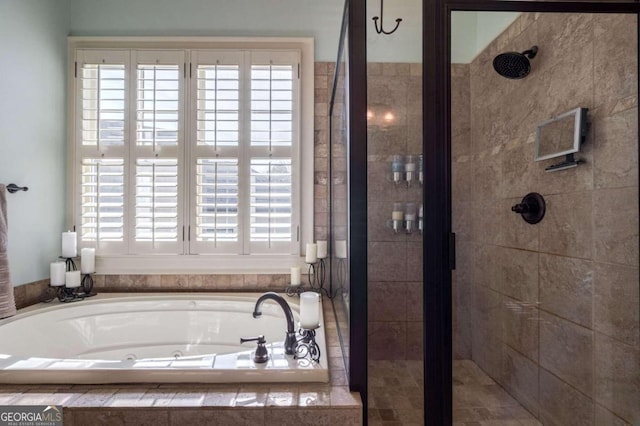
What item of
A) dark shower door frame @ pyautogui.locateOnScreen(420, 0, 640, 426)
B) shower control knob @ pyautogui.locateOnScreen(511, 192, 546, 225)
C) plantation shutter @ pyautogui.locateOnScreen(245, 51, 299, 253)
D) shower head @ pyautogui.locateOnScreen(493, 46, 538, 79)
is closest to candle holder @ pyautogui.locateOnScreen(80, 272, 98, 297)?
plantation shutter @ pyautogui.locateOnScreen(245, 51, 299, 253)

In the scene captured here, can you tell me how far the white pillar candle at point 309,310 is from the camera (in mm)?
1271

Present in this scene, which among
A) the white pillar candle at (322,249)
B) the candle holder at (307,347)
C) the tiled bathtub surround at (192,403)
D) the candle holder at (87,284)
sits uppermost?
the white pillar candle at (322,249)

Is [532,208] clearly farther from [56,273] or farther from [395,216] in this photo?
[56,273]

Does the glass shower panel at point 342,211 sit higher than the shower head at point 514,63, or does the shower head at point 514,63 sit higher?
the shower head at point 514,63

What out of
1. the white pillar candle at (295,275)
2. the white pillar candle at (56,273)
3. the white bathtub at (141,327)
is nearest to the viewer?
the white bathtub at (141,327)

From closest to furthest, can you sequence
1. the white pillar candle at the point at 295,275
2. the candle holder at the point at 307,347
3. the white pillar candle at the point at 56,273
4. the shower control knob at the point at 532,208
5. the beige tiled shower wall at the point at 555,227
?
1. the beige tiled shower wall at the point at 555,227
2. the candle holder at the point at 307,347
3. the shower control knob at the point at 532,208
4. the white pillar candle at the point at 56,273
5. the white pillar candle at the point at 295,275

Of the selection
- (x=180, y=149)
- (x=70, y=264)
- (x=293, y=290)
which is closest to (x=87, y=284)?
(x=70, y=264)

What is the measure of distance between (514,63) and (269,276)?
183 cm

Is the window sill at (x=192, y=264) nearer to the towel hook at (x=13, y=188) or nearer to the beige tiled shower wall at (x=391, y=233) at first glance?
the towel hook at (x=13, y=188)

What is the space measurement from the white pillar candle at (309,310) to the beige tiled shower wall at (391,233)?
0.79 feet

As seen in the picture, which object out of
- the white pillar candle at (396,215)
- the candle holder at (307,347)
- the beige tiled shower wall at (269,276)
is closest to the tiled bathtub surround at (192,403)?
the candle holder at (307,347)

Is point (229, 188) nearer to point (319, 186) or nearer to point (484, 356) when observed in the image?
point (319, 186)

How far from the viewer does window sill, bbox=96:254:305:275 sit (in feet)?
7.19

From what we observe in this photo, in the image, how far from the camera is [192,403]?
3.26 feet
